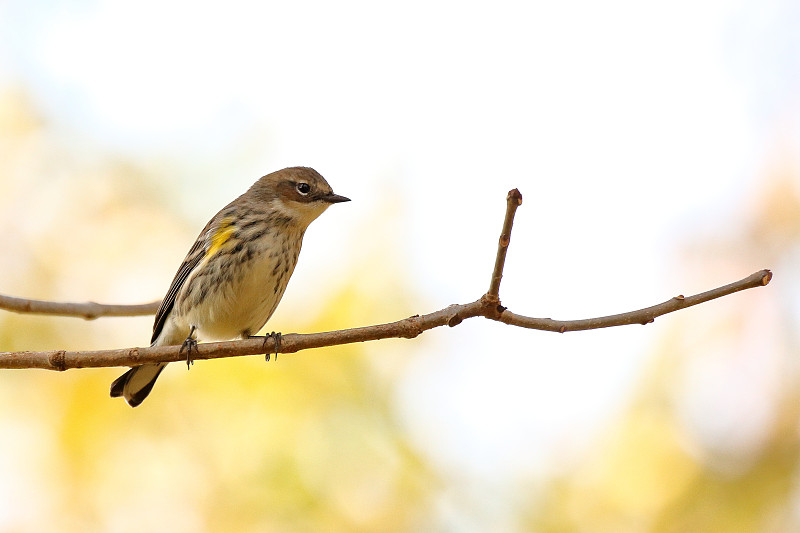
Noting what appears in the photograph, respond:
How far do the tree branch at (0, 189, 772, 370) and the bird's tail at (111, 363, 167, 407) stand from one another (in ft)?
5.31

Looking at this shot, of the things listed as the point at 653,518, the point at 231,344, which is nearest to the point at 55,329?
the point at 231,344

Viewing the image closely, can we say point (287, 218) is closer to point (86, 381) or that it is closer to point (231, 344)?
point (231, 344)

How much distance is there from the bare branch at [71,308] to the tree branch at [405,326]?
0.01 m

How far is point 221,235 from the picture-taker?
702 centimetres

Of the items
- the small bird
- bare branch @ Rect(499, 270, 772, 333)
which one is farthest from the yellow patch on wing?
bare branch @ Rect(499, 270, 772, 333)

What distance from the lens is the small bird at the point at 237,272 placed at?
22.3ft

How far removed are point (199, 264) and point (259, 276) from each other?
59cm

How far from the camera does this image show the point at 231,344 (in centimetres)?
496

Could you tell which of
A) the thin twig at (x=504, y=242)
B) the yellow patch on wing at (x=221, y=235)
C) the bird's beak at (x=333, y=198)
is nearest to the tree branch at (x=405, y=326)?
the thin twig at (x=504, y=242)

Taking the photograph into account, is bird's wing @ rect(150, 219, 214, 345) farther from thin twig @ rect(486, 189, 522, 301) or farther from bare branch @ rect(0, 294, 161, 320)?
thin twig @ rect(486, 189, 522, 301)

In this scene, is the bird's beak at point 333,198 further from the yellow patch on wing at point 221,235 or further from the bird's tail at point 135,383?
the bird's tail at point 135,383

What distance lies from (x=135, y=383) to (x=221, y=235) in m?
1.48

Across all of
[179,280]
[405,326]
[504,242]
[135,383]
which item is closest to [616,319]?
[504,242]

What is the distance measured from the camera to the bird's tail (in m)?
7.16
